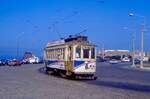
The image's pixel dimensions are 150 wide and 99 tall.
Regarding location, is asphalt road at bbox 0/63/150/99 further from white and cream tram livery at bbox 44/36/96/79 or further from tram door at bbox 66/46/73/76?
tram door at bbox 66/46/73/76

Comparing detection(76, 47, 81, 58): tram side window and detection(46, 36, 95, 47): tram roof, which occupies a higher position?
detection(46, 36, 95, 47): tram roof

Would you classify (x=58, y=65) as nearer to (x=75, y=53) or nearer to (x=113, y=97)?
(x=75, y=53)

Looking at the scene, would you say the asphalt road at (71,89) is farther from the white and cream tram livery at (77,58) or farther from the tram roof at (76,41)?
the tram roof at (76,41)

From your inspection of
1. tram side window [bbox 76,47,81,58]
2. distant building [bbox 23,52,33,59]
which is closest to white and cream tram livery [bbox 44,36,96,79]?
tram side window [bbox 76,47,81,58]

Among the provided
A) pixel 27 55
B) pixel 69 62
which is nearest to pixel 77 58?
pixel 69 62

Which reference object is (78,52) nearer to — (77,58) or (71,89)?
(77,58)

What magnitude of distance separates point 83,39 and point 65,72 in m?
3.22

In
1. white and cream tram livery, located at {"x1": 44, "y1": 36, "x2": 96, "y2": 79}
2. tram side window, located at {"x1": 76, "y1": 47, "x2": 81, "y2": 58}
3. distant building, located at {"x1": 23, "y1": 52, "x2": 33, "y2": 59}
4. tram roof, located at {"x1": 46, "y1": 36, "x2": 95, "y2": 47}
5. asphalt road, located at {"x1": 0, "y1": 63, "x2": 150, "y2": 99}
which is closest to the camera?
asphalt road, located at {"x1": 0, "y1": 63, "x2": 150, "y2": 99}

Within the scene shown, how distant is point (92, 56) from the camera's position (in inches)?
1312

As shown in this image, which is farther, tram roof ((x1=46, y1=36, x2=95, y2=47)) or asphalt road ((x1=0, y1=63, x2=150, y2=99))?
tram roof ((x1=46, y1=36, x2=95, y2=47))

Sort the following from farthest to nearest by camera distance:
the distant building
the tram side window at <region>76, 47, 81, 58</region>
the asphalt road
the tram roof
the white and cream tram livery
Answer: the distant building, the tram roof, the tram side window at <region>76, 47, 81, 58</region>, the white and cream tram livery, the asphalt road

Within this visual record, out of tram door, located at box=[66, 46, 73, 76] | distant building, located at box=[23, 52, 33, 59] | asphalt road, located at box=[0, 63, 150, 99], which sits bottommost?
asphalt road, located at box=[0, 63, 150, 99]

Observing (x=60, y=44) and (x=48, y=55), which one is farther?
(x=48, y=55)

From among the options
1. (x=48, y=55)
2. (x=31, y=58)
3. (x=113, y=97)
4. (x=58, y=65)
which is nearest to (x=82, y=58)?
(x=58, y=65)
